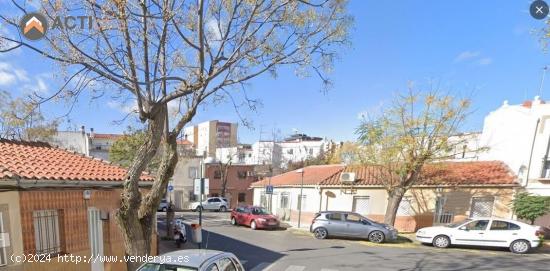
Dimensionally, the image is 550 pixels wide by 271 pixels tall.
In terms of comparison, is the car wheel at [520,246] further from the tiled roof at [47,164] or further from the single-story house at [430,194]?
the tiled roof at [47,164]

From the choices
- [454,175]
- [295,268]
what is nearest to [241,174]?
[454,175]

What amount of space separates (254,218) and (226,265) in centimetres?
1655

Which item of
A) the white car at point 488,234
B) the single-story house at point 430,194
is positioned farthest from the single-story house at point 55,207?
the single-story house at point 430,194

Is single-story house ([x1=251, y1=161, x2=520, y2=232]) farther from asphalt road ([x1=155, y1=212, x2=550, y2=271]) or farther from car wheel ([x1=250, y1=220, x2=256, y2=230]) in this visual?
asphalt road ([x1=155, y1=212, x2=550, y2=271])

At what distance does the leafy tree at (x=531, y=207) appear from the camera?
1636 cm

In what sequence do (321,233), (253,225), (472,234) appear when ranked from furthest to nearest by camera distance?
(253,225) → (321,233) → (472,234)

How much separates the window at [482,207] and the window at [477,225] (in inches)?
220

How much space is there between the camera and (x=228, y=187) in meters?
44.4

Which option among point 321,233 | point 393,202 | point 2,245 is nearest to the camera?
point 2,245

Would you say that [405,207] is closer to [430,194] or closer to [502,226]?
[430,194]

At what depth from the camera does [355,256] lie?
13547 mm

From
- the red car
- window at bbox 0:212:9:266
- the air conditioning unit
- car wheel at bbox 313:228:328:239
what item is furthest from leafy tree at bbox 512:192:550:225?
window at bbox 0:212:9:266

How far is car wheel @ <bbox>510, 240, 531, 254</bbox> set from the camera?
14.2 meters

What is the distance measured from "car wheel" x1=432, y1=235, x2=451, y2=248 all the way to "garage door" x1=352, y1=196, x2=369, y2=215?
7.18 metres
